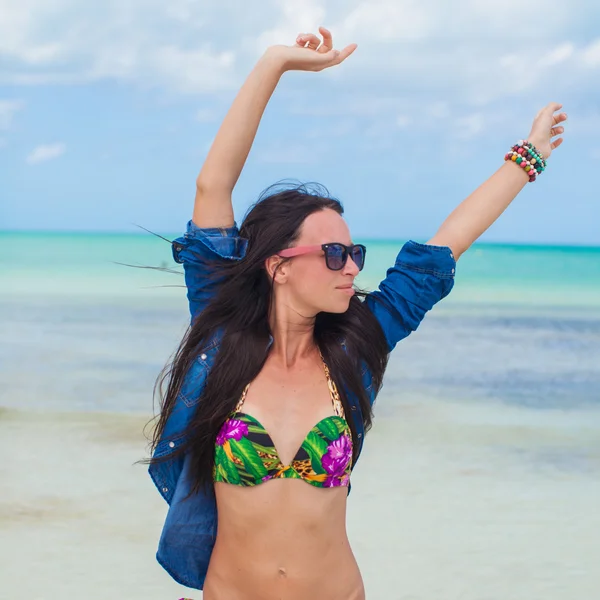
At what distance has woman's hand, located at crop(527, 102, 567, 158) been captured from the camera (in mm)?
2842

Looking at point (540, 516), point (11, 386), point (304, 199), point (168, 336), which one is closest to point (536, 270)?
point (168, 336)

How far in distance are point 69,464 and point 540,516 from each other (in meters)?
3.07

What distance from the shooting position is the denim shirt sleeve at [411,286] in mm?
2684

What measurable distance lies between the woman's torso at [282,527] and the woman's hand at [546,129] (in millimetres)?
938

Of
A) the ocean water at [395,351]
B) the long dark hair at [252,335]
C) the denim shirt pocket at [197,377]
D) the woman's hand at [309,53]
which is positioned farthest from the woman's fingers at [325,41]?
the ocean water at [395,351]

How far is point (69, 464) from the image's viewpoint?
686cm

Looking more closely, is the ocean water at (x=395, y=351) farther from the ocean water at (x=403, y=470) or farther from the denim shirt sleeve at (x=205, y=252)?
the denim shirt sleeve at (x=205, y=252)

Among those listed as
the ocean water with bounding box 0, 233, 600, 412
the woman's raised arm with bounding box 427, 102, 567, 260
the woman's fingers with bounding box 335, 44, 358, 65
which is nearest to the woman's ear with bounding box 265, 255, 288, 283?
the woman's raised arm with bounding box 427, 102, 567, 260

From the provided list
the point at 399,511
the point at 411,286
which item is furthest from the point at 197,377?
the point at 399,511

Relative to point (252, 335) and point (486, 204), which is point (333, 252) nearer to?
point (252, 335)

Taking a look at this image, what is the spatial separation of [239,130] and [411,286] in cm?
61

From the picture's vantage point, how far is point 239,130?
8.45 feet

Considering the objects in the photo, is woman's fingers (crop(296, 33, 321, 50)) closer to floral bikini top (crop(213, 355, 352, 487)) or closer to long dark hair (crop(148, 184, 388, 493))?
long dark hair (crop(148, 184, 388, 493))

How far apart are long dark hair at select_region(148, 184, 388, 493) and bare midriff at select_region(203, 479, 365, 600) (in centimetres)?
16
